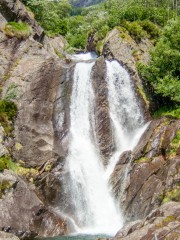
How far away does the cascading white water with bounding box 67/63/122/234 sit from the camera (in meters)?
27.6

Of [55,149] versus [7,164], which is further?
[55,149]

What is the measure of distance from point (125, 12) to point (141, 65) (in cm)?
1327

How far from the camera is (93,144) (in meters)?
32.5

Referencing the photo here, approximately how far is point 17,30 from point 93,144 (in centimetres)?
1622

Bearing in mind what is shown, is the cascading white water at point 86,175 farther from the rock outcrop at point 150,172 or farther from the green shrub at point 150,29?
the green shrub at point 150,29

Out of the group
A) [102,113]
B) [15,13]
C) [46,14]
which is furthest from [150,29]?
[46,14]

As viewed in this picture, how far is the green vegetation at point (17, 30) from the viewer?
127 feet

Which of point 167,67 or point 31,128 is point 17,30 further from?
point 167,67

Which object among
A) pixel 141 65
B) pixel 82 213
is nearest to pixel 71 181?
pixel 82 213

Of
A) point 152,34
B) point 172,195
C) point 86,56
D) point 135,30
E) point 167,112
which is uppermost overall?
point 135,30

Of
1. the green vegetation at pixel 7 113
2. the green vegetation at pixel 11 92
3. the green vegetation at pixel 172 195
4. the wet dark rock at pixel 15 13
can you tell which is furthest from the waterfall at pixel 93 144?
the wet dark rock at pixel 15 13

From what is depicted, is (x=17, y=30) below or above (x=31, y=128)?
above

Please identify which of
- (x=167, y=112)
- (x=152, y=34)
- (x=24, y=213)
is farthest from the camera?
(x=152, y=34)

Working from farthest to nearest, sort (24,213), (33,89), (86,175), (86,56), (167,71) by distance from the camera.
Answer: (86,56) → (167,71) → (33,89) → (86,175) → (24,213)
